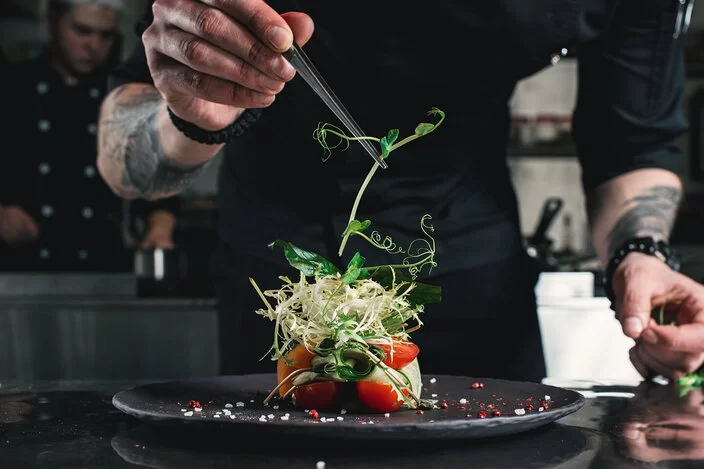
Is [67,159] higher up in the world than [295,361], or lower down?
higher up

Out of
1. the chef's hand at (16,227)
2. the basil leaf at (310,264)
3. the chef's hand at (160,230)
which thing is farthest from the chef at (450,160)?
the chef's hand at (16,227)

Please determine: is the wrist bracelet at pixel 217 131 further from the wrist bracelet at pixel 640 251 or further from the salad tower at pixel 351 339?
the wrist bracelet at pixel 640 251

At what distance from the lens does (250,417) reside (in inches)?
33.9

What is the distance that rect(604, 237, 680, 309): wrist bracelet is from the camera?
1.47 meters

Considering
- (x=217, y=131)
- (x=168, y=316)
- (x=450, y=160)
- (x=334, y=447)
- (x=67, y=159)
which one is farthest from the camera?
(x=67, y=159)

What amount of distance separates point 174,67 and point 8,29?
4.23 m

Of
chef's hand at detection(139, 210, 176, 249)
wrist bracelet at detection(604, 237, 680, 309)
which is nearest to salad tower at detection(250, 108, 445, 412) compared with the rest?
wrist bracelet at detection(604, 237, 680, 309)

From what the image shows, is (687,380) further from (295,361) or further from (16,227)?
(16,227)

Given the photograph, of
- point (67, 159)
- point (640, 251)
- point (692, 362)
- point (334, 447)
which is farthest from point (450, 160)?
point (67, 159)

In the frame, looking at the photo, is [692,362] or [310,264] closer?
[310,264]

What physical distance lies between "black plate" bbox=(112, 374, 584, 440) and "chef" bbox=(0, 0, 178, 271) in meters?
3.30

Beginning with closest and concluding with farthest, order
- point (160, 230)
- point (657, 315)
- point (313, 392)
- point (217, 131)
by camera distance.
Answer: point (313, 392), point (217, 131), point (657, 315), point (160, 230)

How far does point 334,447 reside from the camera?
812 millimetres

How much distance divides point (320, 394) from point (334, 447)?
105 mm
